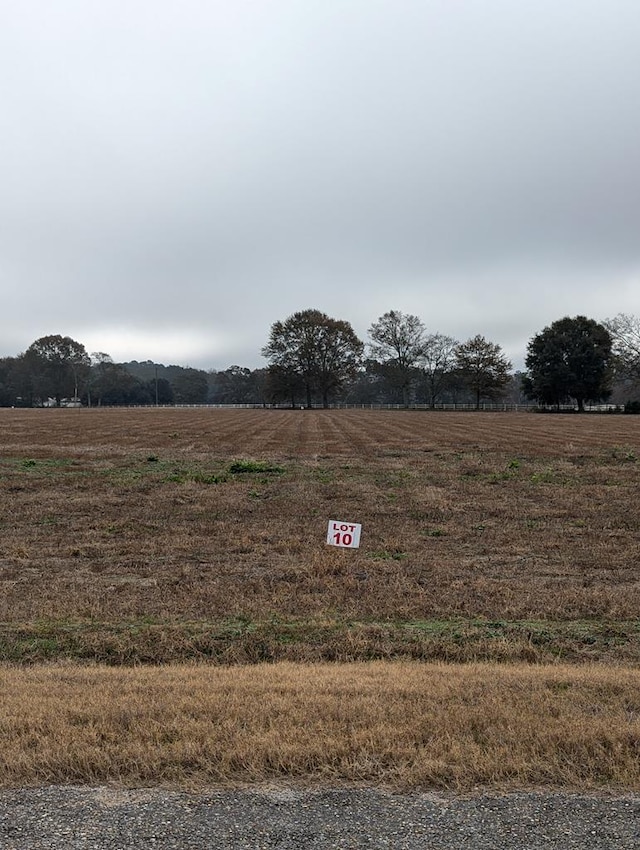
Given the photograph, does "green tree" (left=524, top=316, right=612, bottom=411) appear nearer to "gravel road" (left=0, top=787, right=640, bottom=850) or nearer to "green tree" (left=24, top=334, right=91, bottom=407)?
"gravel road" (left=0, top=787, right=640, bottom=850)

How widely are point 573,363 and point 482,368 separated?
655 inches

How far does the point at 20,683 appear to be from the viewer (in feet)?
17.1

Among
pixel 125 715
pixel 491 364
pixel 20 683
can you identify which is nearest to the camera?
pixel 125 715

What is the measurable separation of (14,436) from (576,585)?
34.1m

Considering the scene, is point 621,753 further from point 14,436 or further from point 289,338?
point 289,338

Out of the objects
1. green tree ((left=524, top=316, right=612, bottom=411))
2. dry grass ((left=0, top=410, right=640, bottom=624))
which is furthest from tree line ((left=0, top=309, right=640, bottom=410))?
dry grass ((left=0, top=410, right=640, bottom=624))

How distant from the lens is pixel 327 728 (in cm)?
404

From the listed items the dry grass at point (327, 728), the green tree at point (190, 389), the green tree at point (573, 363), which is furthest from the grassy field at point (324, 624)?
the green tree at point (190, 389)

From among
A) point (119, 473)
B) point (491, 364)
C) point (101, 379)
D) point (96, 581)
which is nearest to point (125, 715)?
point (96, 581)

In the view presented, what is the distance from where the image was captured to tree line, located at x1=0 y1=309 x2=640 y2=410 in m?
89.8

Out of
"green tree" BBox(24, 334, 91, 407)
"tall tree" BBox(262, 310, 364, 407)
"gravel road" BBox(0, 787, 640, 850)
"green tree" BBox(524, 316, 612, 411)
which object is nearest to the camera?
"gravel road" BBox(0, 787, 640, 850)

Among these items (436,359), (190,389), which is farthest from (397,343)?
Result: (190,389)

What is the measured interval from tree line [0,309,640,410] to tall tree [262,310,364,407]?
0.59 feet

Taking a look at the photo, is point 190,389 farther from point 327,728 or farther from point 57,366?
point 327,728
